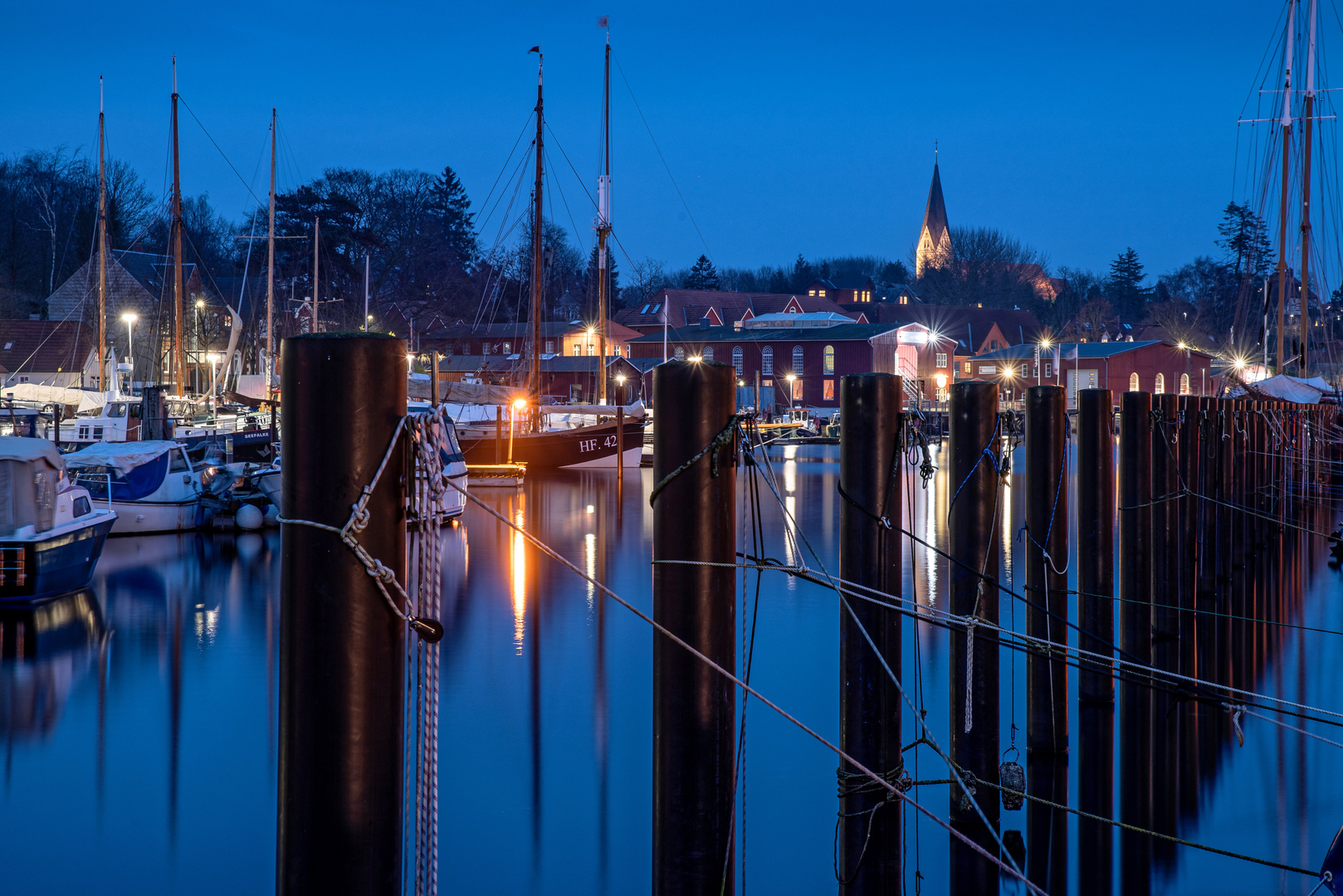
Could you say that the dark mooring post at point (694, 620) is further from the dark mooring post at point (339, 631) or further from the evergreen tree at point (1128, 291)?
the evergreen tree at point (1128, 291)

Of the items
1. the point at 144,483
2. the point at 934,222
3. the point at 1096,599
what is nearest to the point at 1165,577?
the point at 1096,599

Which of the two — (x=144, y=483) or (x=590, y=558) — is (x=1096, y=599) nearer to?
(x=590, y=558)

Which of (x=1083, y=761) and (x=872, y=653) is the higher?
(x=872, y=653)

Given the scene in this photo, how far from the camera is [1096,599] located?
10008mm

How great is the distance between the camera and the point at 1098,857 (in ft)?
30.0

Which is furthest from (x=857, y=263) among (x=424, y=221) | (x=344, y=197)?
(x=344, y=197)

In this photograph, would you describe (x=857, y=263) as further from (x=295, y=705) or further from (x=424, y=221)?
(x=295, y=705)

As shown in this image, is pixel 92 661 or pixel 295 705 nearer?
pixel 295 705

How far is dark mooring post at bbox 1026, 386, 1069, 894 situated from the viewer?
30.2 feet

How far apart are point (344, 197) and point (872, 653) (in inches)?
3201

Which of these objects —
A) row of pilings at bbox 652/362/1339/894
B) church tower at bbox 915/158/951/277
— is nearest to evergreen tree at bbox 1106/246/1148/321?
church tower at bbox 915/158/951/277

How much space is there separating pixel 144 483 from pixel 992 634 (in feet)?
77.9

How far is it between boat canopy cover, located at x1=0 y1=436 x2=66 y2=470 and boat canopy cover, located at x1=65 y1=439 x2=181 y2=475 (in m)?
8.53

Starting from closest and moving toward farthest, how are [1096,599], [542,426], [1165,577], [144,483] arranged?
1. [1096,599]
2. [1165,577]
3. [144,483]
4. [542,426]
